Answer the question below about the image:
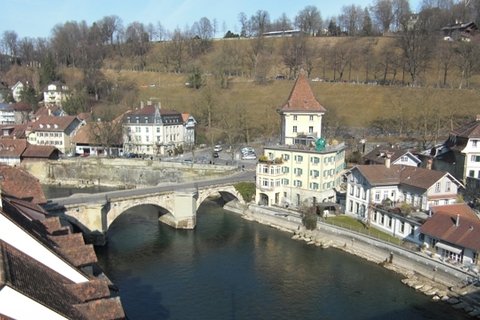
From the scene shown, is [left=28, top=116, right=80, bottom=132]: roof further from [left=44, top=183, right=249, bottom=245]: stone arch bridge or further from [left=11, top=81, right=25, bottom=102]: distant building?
[left=11, top=81, right=25, bottom=102]: distant building

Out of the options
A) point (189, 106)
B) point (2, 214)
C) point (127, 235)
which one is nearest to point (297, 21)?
point (189, 106)

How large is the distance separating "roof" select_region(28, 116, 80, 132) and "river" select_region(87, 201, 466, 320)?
4021 cm

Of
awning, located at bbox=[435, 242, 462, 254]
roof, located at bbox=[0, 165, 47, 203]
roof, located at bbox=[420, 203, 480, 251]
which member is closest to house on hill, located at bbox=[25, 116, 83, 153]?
roof, located at bbox=[0, 165, 47, 203]

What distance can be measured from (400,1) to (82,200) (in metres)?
123

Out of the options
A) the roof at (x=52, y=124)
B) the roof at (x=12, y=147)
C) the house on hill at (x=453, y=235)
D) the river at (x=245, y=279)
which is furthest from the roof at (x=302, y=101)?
the roof at (x=52, y=124)

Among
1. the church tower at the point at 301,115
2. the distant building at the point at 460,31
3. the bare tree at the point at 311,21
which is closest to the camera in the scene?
the church tower at the point at 301,115

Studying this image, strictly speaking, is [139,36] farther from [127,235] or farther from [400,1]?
[127,235]

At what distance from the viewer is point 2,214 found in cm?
1664

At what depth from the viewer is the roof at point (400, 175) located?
44812mm

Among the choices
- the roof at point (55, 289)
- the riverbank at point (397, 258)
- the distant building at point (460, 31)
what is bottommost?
the riverbank at point (397, 258)

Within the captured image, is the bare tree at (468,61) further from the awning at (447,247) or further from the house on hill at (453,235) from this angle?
the awning at (447,247)

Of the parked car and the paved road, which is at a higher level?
the parked car

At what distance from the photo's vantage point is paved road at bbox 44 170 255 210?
44162 mm

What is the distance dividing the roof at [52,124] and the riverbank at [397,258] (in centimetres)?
4646
